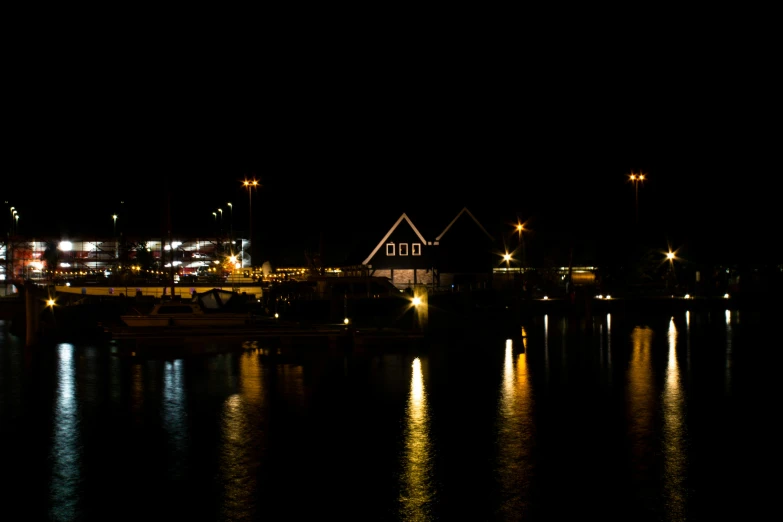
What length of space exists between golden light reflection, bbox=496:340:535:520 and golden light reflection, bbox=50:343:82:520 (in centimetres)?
589

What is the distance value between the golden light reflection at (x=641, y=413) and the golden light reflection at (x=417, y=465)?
3.20m

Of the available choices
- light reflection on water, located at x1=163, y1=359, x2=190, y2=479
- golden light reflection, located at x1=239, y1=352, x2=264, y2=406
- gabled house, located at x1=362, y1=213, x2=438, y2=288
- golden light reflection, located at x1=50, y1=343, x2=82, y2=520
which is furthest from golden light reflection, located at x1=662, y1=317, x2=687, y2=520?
gabled house, located at x1=362, y1=213, x2=438, y2=288

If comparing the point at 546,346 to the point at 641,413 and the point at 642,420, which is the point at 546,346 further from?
the point at 642,420

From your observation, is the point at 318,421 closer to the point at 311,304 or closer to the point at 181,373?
the point at 181,373

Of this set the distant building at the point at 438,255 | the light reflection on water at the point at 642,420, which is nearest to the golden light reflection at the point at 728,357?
the light reflection on water at the point at 642,420

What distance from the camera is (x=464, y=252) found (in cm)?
6862

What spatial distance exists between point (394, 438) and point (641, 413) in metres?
5.68

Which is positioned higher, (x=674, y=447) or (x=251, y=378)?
(x=251, y=378)

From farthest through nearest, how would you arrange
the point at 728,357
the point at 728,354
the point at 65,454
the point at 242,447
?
the point at 728,354
the point at 728,357
the point at 242,447
the point at 65,454

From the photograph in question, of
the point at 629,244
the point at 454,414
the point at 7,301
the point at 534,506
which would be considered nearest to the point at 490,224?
the point at 629,244

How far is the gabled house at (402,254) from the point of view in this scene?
2594 inches

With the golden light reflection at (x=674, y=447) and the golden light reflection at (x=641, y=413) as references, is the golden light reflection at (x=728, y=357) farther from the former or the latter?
the golden light reflection at (x=641, y=413)

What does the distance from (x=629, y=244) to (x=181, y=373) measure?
4465cm

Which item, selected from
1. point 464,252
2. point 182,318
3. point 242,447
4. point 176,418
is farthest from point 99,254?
point 242,447
